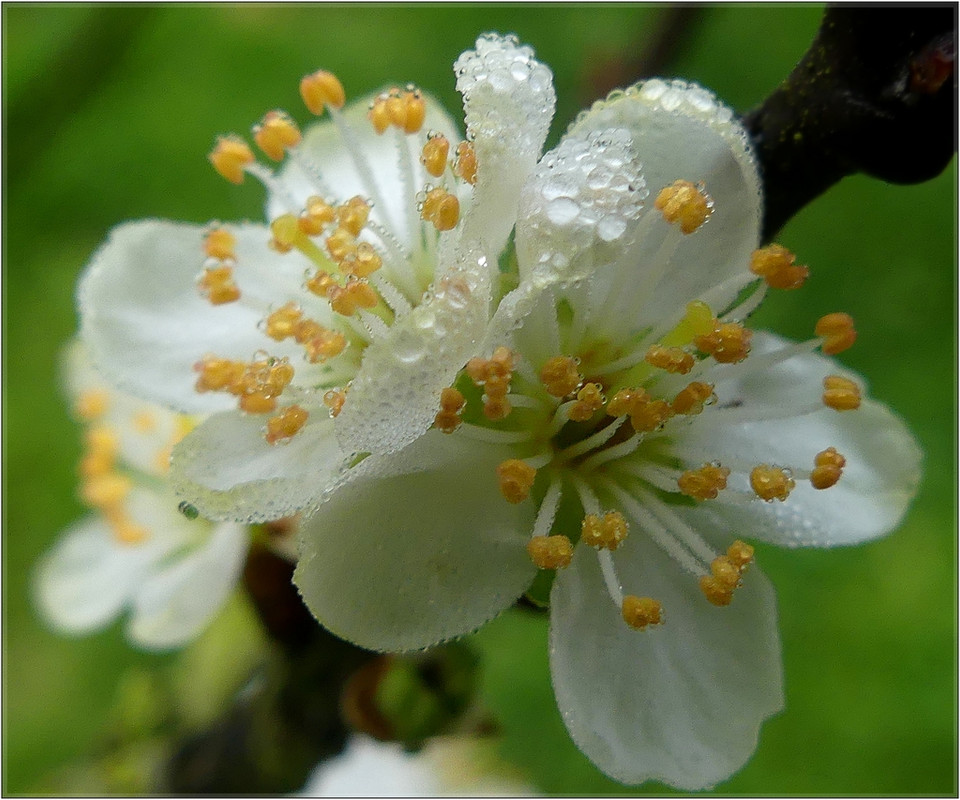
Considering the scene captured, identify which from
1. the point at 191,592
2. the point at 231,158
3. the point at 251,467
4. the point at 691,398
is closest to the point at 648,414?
the point at 691,398

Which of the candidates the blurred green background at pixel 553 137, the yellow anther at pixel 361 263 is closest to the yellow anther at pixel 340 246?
the yellow anther at pixel 361 263

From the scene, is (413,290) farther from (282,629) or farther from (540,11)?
(540,11)

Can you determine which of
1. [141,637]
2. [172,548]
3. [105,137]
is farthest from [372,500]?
[105,137]

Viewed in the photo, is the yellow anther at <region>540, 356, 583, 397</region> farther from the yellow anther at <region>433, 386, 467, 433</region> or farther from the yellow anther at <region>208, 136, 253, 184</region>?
the yellow anther at <region>208, 136, 253, 184</region>

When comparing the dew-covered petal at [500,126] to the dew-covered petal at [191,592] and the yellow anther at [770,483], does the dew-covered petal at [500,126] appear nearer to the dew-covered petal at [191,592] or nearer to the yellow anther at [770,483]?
the yellow anther at [770,483]

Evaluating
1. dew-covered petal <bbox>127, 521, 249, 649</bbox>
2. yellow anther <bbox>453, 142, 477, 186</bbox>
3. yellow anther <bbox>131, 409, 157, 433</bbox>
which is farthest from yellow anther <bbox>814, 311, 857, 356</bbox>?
yellow anther <bbox>131, 409, 157, 433</bbox>

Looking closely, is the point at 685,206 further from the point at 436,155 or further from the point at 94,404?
the point at 94,404
